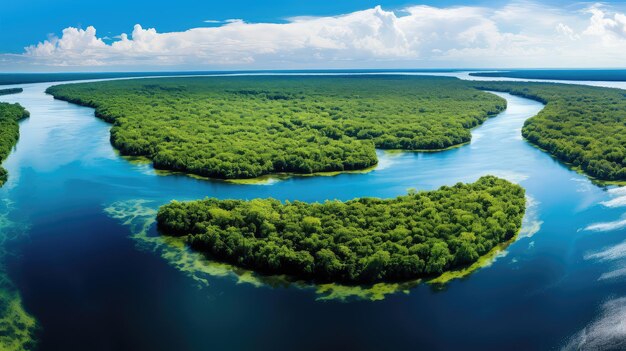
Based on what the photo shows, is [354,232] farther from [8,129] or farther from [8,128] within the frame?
[8,128]

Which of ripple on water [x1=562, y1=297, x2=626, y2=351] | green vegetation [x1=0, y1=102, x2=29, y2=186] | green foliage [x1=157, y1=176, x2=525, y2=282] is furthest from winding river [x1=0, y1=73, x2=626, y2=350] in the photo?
green vegetation [x1=0, y1=102, x2=29, y2=186]

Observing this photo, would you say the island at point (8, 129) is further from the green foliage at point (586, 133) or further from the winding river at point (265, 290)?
the green foliage at point (586, 133)

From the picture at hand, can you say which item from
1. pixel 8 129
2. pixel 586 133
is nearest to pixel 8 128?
pixel 8 129

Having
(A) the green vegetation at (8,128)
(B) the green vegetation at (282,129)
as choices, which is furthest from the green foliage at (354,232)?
(A) the green vegetation at (8,128)

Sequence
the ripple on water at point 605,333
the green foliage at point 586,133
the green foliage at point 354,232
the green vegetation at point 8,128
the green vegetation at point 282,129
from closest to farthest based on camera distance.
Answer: the ripple on water at point 605,333, the green foliage at point 354,232, the green foliage at point 586,133, the green vegetation at point 282,129, the green vegetation at point 8,128

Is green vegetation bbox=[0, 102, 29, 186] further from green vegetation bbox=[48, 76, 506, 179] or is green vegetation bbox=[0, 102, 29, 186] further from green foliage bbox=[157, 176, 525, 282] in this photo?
green foliage bbox=[157, 176, 525, 282]

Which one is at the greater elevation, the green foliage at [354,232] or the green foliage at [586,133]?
the green foliage at [586,133]
